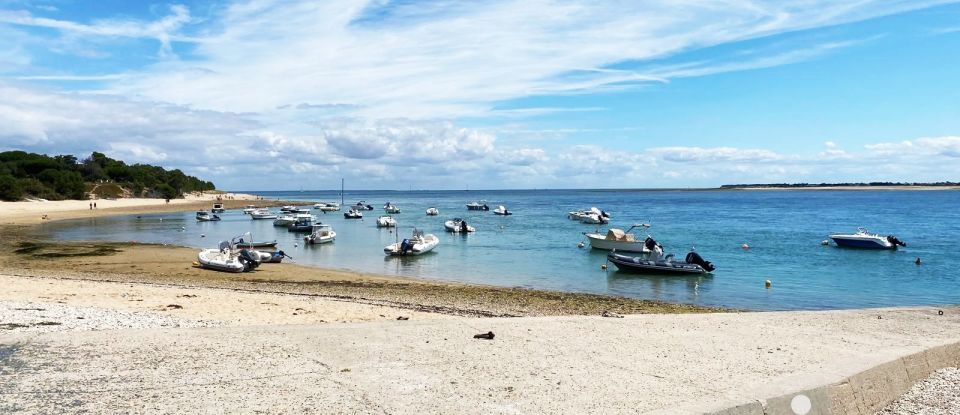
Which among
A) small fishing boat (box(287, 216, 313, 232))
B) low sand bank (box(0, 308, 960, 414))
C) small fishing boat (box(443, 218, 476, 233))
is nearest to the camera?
low sand bank (box(0, 308, 960, 414))

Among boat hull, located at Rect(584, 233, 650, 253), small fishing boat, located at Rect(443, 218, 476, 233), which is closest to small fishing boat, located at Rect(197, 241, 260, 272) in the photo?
boat hull, located at Rect(584, 233, 650, 253)

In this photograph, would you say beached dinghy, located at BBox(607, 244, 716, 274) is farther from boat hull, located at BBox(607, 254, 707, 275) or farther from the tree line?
the tree line

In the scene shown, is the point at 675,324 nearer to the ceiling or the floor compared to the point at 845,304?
nearer to the ceiling

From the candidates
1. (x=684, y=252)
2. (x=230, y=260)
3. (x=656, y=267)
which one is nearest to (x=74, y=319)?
(x=230, y=260)

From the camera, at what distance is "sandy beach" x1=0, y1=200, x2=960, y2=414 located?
8.28m

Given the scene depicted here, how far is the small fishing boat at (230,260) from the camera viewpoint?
3275cm

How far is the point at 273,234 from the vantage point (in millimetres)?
65562

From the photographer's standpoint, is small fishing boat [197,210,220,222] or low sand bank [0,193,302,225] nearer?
low sand bank [0,193,302,225]

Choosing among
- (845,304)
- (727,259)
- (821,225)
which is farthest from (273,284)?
(821,225)

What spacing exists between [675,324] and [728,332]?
1.25m

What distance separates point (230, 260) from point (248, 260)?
855 mm

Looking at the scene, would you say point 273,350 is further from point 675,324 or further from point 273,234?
point 273,234

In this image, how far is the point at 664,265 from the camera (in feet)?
113

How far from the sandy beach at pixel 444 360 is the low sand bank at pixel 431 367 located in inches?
1.4
